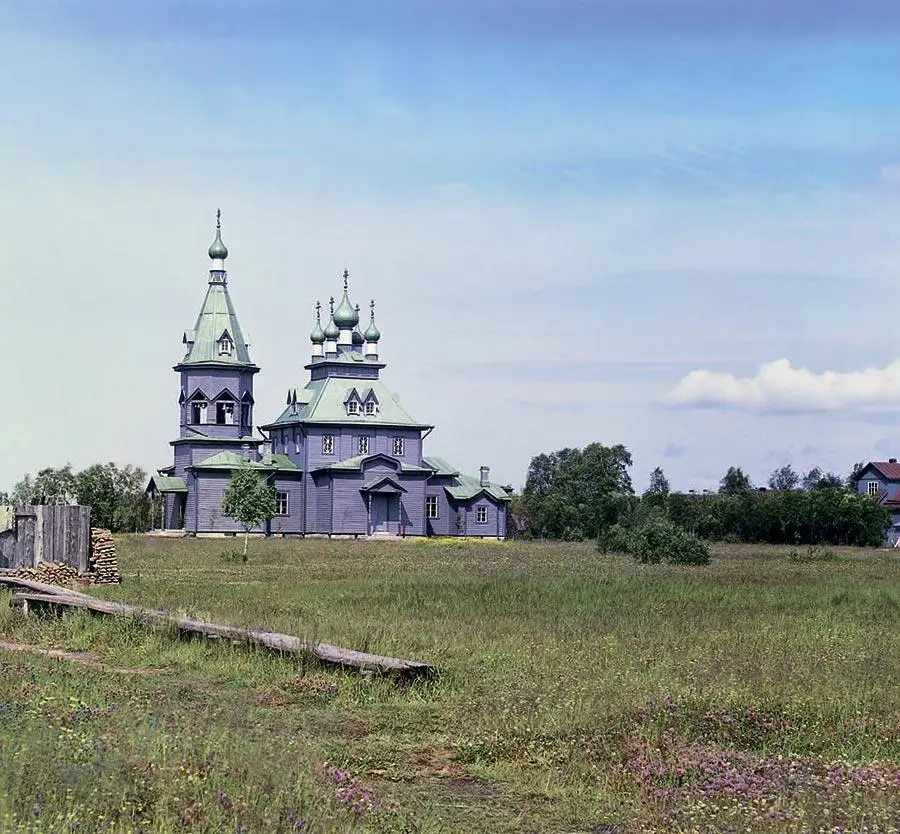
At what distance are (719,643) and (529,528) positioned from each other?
7056cm

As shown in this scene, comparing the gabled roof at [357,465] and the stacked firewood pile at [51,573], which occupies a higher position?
the gabled roof at [357,465]

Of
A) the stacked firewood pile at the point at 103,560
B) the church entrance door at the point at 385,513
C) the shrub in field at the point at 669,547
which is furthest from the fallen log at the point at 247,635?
the church entrance door at the point at 385,513

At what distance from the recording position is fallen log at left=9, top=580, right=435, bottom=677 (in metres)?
13.6

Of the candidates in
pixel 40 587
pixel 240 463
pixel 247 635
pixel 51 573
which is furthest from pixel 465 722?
pixel 240 463

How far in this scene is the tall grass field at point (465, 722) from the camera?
844cm

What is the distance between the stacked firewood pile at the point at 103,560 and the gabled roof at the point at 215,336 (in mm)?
46094

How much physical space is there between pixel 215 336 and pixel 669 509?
27369 millimetres

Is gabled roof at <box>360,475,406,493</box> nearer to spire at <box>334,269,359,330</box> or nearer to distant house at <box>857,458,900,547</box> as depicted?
spire at <box>334,269,359,330</box>

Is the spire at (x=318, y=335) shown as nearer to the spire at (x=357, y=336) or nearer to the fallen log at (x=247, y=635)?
the spire at (x=357, y=336)

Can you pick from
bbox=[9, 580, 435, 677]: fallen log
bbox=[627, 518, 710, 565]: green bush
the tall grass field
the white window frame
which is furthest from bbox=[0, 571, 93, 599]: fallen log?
the white window frame

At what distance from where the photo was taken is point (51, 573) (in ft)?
88.6

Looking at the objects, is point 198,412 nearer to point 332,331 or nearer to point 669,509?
point 332,331

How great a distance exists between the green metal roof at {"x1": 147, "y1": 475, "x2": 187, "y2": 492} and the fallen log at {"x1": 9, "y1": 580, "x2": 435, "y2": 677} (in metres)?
52.8

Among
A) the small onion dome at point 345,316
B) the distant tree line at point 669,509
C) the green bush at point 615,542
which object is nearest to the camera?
the green bush at point 615,542
